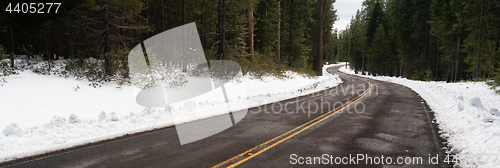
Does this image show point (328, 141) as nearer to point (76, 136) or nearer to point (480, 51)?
point (76, 136)

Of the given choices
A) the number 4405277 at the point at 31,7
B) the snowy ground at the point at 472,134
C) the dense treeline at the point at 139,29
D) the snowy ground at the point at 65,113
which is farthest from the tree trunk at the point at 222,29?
the number 4405277 at the point at 31,7

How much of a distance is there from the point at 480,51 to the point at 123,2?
30.7 meters

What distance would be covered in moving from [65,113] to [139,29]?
806 centimetres

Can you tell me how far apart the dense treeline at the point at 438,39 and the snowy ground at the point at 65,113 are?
18507mm

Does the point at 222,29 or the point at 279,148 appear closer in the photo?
the point at 279,148

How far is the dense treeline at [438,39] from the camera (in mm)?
20906

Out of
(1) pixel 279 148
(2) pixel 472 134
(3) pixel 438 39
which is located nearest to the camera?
(1) pixel 279 148

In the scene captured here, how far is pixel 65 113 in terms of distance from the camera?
912 centimetres

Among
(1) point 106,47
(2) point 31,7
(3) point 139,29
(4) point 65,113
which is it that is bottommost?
(4) point 65,113

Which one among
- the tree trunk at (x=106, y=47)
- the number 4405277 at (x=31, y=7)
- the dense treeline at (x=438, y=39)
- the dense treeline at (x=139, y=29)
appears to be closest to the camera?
the tree trunk at (x=106, y=47)

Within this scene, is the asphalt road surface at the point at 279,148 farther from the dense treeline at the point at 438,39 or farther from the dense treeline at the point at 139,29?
the dense treeline at the point at 438,39

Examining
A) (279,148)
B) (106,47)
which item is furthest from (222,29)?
(279,148)

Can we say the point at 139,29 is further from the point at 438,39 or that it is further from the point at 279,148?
the point at 438,39

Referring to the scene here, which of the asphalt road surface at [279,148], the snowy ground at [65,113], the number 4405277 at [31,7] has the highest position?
the number 4405277 at [31,7]
